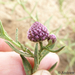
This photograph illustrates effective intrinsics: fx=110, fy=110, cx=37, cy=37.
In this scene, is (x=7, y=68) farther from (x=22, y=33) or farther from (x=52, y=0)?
(x=52, y=0)

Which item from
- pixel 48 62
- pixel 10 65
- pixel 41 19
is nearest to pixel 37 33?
pixel 10 65

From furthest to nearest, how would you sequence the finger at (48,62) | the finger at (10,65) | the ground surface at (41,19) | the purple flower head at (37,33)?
the ground surface at (41,19) → the finger at (48,62) → the finger at (10,65) → the purple flower head at (37,33)

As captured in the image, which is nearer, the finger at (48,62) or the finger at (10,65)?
the finger at (10,65)

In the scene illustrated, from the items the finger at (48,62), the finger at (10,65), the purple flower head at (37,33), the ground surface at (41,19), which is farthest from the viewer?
the ground surface at (41,19)

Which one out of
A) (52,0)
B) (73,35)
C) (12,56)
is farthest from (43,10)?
(12,56)

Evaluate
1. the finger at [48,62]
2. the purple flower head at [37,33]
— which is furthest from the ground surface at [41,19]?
the purple flower head at [37,33]

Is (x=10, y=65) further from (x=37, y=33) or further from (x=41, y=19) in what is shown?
(x=41, y=19)

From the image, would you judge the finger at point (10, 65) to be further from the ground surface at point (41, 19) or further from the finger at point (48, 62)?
the ground surface at point (41, 19)

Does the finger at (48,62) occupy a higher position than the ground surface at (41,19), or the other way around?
the ground surface at (41,19)

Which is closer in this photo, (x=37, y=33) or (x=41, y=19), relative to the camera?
(x=37, y=33)

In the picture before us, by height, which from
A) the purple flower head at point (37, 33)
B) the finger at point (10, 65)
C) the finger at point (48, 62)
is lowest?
the finger at point (48, 62)

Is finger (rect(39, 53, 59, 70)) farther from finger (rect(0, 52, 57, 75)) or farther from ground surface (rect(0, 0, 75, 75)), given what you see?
ground surface (rect(0, 0, 75, 75))
